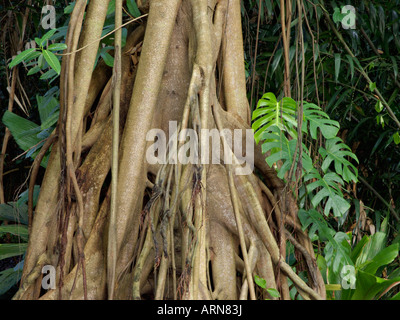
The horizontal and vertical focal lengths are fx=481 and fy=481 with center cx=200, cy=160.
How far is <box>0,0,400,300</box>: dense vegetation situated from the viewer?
1926 millimetres

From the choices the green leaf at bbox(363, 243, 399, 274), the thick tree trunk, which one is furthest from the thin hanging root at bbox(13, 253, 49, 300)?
the green leaf at bbox(363, 243, 399, 274)

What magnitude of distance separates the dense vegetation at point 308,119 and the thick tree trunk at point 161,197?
0.23 ft

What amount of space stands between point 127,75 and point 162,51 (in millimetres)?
303

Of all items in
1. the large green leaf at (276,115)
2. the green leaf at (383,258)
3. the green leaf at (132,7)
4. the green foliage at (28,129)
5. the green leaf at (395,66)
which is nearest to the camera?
the large green leaf at (276,115)

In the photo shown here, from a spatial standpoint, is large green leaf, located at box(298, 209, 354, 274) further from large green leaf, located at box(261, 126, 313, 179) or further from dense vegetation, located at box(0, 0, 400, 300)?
large green leaf, located at box(261, 126, 313, 179)

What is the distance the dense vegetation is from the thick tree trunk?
2.7 inches

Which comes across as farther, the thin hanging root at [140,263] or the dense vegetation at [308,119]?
the dense vegetation at [308,119]

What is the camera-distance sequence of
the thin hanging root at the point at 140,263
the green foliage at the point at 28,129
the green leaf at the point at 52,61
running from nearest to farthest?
the green leaf at the point at 52,61
the thin hanging root at the point at 140,263
the green foliage at the point at 28,129

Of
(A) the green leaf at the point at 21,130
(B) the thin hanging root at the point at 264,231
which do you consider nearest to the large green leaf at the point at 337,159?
(B) the thin hanging root at the point at 264,231

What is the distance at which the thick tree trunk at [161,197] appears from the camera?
170 centimetres

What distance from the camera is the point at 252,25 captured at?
9.77ft

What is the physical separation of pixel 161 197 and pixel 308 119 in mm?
708

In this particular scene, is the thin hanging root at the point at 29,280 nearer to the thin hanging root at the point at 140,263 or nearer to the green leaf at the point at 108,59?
the thin hanging root at the point at 140,263
